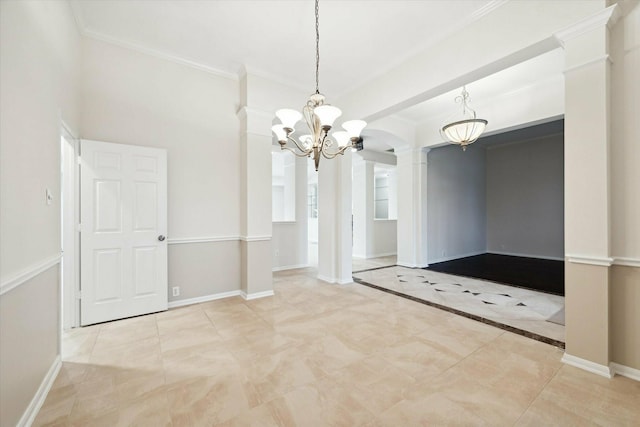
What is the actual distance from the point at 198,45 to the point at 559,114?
199 inches

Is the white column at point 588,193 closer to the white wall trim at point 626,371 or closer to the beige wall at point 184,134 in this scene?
the white wall trim at point 626,371

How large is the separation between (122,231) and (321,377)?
2747 millimetres

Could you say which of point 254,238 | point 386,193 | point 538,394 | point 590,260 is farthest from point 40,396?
point 386,193

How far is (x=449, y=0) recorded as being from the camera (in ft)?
8.23

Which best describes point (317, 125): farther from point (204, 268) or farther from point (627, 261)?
point (627, 261)

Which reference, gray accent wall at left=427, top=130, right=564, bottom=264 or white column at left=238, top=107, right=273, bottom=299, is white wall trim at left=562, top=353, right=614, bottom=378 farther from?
gray accent wall at left=427, top=130, right=564, bottom=264

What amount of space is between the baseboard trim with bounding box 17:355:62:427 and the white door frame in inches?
35.7

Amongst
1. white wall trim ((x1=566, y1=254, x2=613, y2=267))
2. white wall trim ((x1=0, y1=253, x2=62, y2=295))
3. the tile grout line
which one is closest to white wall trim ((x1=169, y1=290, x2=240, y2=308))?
white wall trim ((x1=0, y1=253, x2=62, y2=295))

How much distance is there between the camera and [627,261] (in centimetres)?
201

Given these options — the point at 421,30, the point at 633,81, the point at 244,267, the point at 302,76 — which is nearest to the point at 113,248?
the point at 244,267

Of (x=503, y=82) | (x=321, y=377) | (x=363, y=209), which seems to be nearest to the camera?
(x=321, y=377)

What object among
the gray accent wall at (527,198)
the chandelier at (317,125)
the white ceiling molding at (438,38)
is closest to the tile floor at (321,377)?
the chandelier at (317,125)

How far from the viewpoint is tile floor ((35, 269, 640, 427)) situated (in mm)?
1622

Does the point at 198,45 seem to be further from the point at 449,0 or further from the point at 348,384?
the point at 348,384
